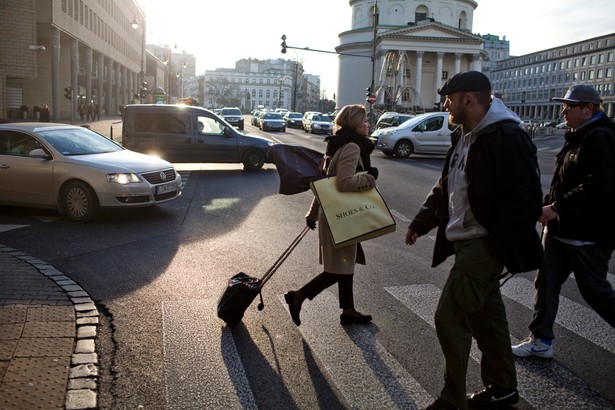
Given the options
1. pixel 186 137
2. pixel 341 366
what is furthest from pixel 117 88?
pixel 341 366

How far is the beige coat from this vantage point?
4.36 meters

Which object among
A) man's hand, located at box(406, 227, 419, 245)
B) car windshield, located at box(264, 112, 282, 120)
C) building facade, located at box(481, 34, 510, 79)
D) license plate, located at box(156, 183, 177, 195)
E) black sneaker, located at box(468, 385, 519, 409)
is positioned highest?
building facade, located at box(481, 34, 510, 79)

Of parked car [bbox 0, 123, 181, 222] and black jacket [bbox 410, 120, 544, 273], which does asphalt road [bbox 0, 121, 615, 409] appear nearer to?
parked car [bbox 0, 123, 181, 222]

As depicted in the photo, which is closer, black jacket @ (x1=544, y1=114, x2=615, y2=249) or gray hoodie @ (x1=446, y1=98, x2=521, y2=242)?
gray hoodie @ (x1=446, y1=98, x2=521, y2=242)

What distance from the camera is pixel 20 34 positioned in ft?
131

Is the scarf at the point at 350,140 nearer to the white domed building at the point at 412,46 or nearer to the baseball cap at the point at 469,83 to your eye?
the baseball cap at the point at 469,83

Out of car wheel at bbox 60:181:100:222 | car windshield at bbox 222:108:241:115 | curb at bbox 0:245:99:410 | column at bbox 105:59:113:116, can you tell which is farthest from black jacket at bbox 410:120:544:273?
column at bbox 105:59:113:116

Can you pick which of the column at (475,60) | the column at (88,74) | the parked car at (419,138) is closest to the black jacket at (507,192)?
the parked car at (419,138)

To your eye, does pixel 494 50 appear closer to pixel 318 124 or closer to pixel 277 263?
pixel 318 124

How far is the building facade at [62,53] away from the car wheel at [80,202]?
2872 cm

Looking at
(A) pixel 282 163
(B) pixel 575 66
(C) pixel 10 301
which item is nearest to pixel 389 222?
(A) pixel 282 163

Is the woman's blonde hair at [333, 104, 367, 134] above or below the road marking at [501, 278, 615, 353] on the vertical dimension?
above

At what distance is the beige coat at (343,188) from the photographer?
4.36 meters

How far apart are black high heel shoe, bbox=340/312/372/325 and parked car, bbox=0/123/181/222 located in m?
5.68
